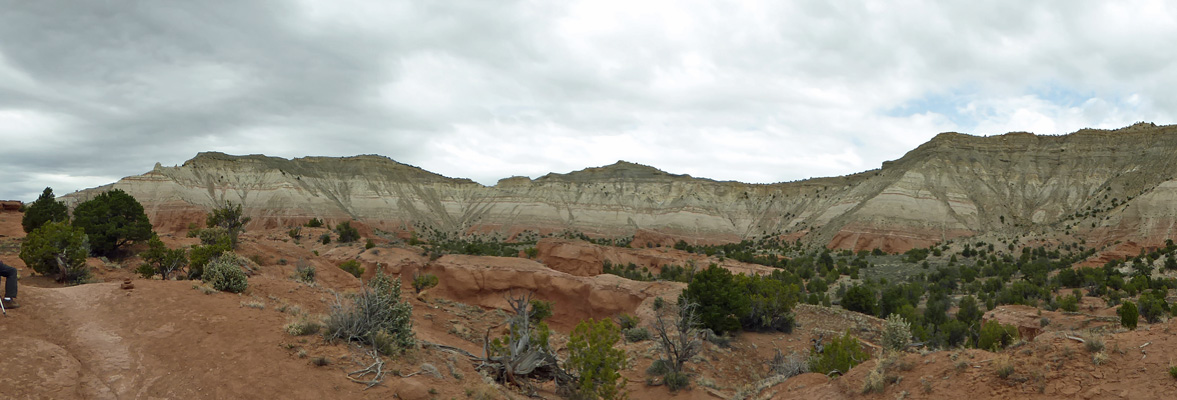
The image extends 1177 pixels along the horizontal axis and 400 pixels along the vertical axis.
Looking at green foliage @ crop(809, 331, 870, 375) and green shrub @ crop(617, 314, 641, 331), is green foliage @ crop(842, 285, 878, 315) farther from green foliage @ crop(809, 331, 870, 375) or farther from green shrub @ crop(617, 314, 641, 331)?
green foliage @ crop(809, 331, 870, 375)

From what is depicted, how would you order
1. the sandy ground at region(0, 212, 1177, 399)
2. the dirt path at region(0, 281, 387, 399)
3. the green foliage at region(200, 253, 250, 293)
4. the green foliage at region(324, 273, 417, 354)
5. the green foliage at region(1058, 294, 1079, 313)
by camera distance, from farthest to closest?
the green foliage at region(1058, 294, 1079, 313)
the green foliage at region(200, 253, 250, 293)
the green foliage at region(324, 273, 417, 354)
the dirt path at region(0, 281, 387, 399)
the sandy ground at region(0, 212, 1177, 399)

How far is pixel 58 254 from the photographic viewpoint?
17.7 m

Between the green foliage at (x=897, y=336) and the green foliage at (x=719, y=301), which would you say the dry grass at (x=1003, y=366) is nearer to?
the green foliage at (x=897, y=336)

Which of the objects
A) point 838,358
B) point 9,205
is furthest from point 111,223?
point 9,205

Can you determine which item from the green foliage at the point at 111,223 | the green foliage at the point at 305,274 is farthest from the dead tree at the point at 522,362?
the green foliage at the point at 111,223

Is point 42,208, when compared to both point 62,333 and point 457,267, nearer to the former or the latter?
point 457,267

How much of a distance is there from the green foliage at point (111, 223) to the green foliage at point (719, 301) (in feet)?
80.1

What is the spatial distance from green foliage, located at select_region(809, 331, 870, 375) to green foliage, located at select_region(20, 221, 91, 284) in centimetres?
2261

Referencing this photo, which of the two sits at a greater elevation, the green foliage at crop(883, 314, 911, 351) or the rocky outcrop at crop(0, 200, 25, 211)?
the rocky outcrop at crop(0, 200, 25, 211)

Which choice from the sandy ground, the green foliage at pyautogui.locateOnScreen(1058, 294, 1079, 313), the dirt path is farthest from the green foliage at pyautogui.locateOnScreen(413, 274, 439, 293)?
the green foliage at pyautogui.locateOnScreen(1058, 294, 1079, 313)

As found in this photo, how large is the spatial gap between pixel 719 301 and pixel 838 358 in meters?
7.80

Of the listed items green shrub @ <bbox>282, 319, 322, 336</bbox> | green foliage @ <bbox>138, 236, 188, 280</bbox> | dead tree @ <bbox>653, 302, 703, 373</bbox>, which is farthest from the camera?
green foliage @ <bbox>138, 236, 188, 280</bbox>

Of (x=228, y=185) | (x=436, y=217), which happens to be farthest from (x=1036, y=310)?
(x=228, y=185)

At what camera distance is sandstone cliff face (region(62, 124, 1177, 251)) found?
58.8 metres
